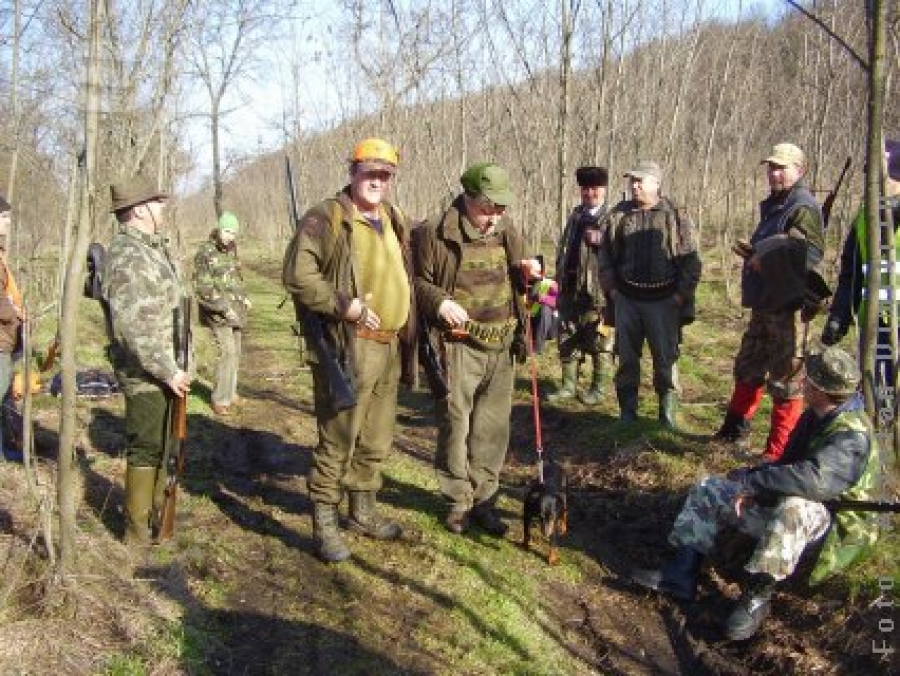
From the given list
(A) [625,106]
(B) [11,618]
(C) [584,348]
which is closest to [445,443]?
(B) [11,618]

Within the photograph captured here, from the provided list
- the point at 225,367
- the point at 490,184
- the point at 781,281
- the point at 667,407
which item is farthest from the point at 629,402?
the point at 225,367

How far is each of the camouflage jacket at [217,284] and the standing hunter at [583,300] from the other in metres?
3.36

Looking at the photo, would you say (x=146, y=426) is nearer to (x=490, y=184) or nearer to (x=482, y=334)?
(x=482, y=334)

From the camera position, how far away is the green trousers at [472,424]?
15.7 feet

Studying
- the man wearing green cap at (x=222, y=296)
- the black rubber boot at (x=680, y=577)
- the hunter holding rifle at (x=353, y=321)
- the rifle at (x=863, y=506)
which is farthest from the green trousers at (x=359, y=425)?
the man wearing green cap at (x=222, y=296)

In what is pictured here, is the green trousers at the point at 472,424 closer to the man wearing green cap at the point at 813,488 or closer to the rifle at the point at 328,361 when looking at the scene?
the rifle at the point at 328,361

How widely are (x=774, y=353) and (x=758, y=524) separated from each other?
6.24 feet

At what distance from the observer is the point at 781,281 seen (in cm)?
560

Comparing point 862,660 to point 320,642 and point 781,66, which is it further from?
point 781,66

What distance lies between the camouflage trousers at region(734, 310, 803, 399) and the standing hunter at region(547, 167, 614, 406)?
187 centimetres

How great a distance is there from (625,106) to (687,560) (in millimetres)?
11789

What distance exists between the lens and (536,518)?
16.1 ft

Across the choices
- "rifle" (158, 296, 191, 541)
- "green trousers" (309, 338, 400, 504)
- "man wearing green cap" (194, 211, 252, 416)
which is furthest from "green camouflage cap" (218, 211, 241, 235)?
"green trousers" (309, 338, 400, 504)

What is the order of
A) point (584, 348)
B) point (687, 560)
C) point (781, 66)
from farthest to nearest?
point (781, 66), point (584, 348), point (687, 560)
